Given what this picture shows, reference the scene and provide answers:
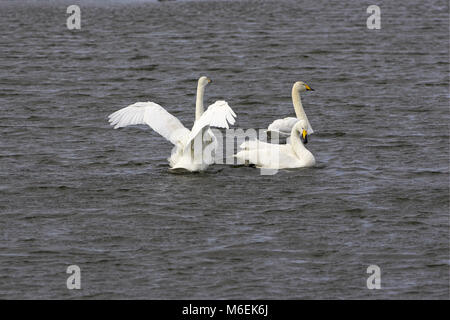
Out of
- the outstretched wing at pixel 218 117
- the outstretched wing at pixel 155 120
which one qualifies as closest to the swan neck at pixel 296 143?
the outstretched wing at pixel 155 120

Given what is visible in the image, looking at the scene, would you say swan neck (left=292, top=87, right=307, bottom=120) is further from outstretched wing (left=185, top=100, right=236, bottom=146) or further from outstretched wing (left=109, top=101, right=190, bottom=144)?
outstretched wing (left=185, top=100, right=236, bottom=146)

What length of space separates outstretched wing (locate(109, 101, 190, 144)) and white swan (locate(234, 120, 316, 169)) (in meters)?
1.13

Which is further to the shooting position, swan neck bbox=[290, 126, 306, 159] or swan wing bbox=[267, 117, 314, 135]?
swan wing bbox=[267, 117, 314, 135]

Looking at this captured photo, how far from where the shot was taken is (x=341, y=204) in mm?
13148

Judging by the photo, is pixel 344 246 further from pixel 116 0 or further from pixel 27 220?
pixel 116 0

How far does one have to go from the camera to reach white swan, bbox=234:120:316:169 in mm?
15164

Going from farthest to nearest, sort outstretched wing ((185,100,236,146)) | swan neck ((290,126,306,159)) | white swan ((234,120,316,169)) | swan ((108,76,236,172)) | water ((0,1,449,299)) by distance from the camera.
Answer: swan neck ((290,126,306,159)), white swan ((234,120,316,169)), swan ((108,76,236,172)), outstretched wing ((185,100,236,146)), water ((0,1,449,299))

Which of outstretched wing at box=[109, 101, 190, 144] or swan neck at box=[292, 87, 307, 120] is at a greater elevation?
swan neck at box=[292, 87, 307, 120]

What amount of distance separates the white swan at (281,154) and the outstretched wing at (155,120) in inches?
44.4

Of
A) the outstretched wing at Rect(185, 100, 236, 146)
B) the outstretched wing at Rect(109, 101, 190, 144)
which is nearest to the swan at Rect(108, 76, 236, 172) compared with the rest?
the outstretched wing at Rect(109, 101, 190, 144)

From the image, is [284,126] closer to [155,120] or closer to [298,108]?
[298,108]

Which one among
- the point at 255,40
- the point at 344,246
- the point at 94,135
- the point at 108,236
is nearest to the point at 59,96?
the point at 94,135

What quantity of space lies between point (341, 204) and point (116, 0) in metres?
26.6

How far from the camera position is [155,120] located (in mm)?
15102
